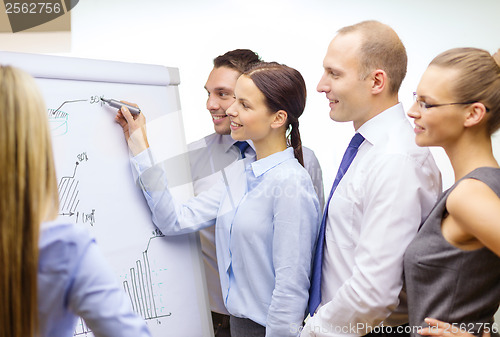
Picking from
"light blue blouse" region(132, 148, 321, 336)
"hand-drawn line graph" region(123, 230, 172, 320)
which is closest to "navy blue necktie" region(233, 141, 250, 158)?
"light blue blouse" region(132, 148, 321, 336)

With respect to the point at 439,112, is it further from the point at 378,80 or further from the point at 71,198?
the point at 71,198

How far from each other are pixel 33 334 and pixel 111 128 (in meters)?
0.87

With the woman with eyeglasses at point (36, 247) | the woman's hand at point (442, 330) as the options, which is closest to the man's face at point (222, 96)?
the woman's hand at point (442, 330)

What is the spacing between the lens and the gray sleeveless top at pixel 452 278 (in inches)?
47.9

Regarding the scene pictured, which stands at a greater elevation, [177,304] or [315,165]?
[315,165]

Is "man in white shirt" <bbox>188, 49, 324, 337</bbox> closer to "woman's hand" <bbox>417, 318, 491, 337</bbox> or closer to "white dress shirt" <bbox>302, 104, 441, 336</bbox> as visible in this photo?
"white dress shirt" <bbox>302, 104, 441, 336</bbox>

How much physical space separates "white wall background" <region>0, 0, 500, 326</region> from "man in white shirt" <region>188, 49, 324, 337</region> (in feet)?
1.74

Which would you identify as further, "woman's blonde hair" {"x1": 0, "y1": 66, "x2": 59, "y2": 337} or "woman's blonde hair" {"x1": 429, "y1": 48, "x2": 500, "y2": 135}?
"woman's blonde hair" {"x1": 429, "y1": 48, "x2": 500, "y2": 135}

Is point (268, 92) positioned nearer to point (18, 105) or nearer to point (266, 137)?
point (266, 137)

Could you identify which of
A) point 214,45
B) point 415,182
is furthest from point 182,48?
point 415,182

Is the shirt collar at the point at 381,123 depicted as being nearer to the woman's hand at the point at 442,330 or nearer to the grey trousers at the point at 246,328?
the woman's hand at the point at 442,330

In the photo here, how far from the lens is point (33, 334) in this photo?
84cm

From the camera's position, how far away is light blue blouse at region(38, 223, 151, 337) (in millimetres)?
828

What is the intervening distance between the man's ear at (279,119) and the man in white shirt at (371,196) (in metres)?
0.17
